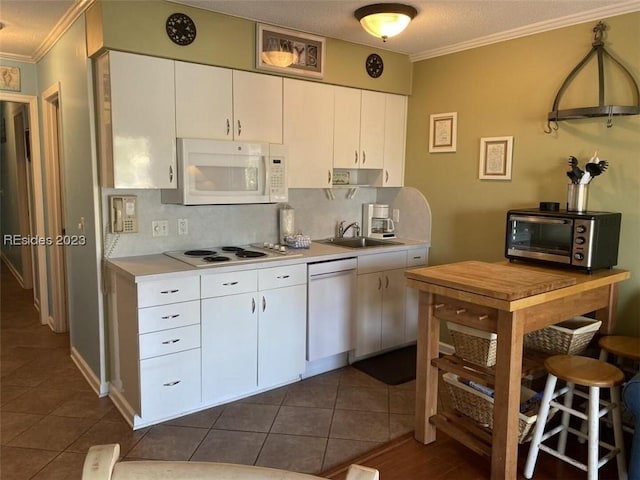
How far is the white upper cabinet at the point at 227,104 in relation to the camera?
2.95 metres

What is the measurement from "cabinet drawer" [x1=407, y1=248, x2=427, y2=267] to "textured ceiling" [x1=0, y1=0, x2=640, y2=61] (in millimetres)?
1595

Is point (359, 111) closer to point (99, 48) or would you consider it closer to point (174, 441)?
point (99, 48)

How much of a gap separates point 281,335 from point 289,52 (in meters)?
1.94

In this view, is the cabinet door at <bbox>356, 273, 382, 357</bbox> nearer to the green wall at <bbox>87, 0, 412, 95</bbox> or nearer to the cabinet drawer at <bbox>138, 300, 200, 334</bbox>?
the cabinet drawer at <bbox>138, 300, 200, 334</bbox>

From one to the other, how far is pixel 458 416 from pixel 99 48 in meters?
2.85

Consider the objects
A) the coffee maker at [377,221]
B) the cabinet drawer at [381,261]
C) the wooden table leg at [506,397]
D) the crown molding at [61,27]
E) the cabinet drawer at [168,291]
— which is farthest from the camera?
the coffee maker at [377,221]

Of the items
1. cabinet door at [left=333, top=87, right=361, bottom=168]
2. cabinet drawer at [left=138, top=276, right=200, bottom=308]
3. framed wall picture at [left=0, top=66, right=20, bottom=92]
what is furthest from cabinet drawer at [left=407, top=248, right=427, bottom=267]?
framed wall picture at [left=0, top=66, right=20, bottom=92]

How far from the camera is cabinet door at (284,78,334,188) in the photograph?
3.43 meters

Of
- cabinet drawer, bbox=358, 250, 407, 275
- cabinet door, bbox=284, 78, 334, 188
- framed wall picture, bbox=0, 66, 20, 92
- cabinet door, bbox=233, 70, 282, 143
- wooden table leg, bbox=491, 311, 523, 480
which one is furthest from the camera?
framed wall picture, bbox=0, 66, 20, 92

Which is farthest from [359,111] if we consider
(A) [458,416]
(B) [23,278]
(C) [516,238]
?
(B) [23,278]

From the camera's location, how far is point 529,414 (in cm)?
244

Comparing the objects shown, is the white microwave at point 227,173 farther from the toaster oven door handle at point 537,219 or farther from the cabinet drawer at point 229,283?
the toaster oven door handle at point 537,219

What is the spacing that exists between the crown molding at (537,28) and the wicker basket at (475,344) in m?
2.05

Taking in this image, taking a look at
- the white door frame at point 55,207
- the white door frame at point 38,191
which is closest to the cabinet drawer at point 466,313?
the white door frame at point 55,207
